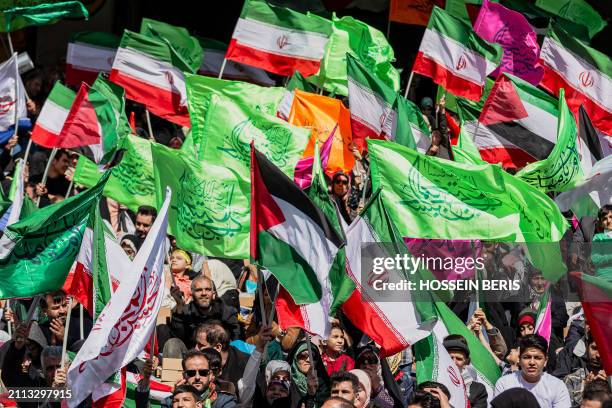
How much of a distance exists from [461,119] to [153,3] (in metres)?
9.34

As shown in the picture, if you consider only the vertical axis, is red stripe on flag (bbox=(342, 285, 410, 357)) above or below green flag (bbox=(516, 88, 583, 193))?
below

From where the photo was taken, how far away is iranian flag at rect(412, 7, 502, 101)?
639 inches

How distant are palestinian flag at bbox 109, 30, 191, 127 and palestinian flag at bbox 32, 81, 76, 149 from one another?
22.8 inches

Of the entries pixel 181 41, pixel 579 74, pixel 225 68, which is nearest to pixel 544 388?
pixel 579 74

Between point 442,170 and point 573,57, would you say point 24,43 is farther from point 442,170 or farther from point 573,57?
point 442,170

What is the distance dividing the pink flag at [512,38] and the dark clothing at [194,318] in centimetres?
612

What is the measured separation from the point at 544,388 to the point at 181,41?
28.1 feet

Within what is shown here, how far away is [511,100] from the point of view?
14617 mm

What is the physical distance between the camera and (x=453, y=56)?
1627cm

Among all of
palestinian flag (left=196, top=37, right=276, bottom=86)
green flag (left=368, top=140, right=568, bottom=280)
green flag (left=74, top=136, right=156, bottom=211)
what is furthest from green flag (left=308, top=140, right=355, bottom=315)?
palestinian flag (left=196, top=37, right=276, bottom=86)

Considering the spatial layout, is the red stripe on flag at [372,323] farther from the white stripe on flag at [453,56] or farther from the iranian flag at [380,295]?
the white stripe on flag at [453,56]

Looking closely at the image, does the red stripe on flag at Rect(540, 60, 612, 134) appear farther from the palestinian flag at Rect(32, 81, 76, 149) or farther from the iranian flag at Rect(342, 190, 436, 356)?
the iranian flag at Rect(342, 190, 436, 356)

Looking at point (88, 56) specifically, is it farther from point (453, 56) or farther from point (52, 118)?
point (453, 56)

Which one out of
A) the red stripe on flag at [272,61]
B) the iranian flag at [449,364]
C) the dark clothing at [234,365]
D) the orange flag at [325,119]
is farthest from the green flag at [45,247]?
the red stripe on flag at [272,61]
